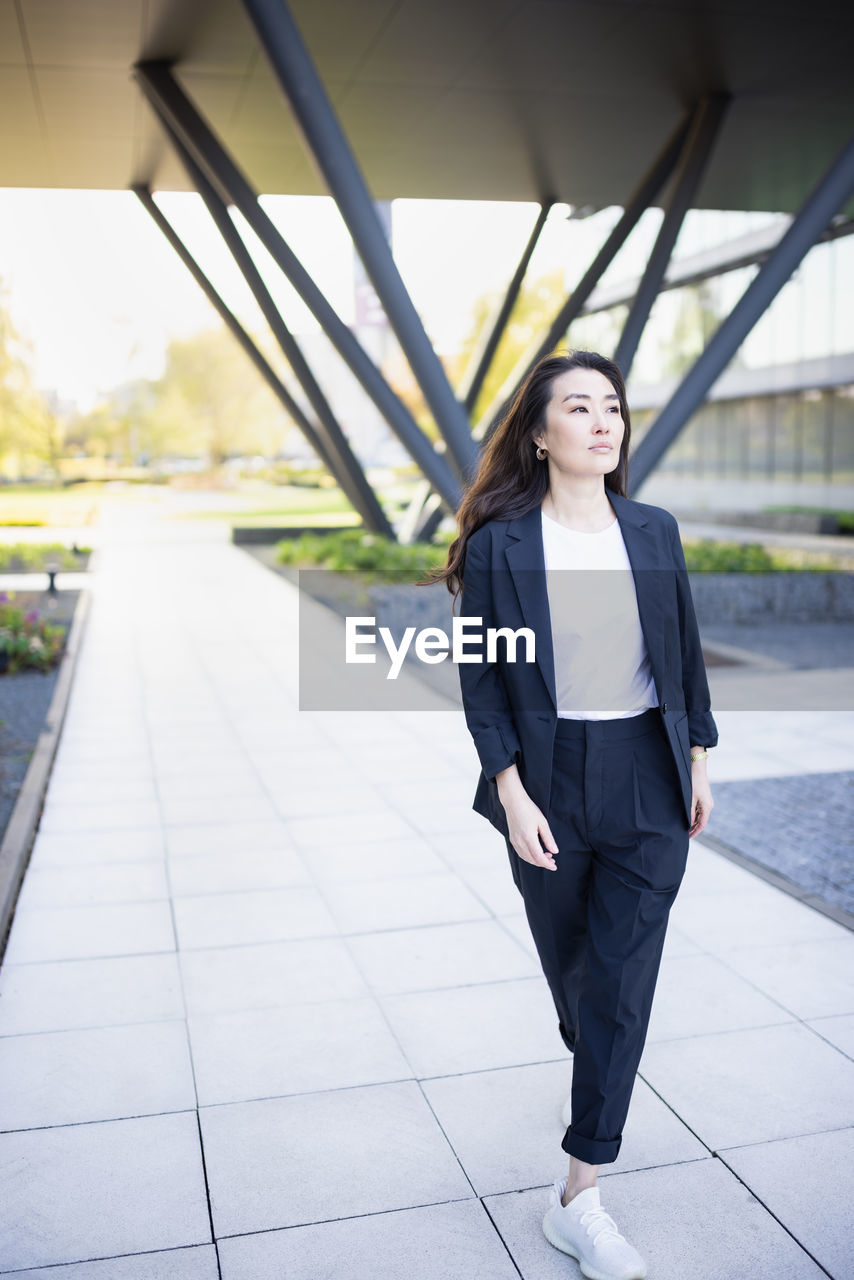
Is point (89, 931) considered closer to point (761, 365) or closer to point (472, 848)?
point (472, 848)

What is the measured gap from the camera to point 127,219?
31125mm

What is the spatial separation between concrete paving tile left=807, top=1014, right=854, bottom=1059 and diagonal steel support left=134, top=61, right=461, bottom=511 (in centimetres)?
955

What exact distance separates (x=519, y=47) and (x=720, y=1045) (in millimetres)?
9942

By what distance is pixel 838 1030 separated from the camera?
4266mm

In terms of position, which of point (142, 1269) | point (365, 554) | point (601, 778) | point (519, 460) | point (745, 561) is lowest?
point (142, 1269)

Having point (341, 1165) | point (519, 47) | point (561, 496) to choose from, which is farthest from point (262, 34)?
point (341, 1165)

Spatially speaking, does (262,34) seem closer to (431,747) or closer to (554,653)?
(431,747)

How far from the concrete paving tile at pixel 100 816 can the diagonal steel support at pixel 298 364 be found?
8.93 m

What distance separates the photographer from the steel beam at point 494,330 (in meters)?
18.6

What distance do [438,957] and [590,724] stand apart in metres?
2.23

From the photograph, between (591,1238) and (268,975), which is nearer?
(591,1238)

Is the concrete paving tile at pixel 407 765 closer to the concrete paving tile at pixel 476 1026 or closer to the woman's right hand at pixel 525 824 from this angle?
the concrete paving tile at pixel 476 1026

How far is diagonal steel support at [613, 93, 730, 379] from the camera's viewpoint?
13.3m

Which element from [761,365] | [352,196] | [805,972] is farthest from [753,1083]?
[761,365]
